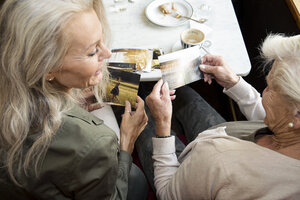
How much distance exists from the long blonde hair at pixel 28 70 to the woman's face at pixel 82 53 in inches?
1.1

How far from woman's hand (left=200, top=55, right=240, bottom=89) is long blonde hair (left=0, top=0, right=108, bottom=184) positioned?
684 millimetres

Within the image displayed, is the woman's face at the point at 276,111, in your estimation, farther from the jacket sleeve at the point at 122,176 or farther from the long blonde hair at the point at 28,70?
the long blonde hair at the point at 28,70

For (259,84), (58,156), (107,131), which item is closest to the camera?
(58,156)

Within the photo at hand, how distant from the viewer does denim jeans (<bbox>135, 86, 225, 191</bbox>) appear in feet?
4.18

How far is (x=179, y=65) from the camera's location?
50.6 inches

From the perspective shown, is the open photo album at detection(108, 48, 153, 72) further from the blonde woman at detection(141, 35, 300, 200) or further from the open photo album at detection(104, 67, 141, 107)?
the blonde woman at detection(141, 35, 300, 200)

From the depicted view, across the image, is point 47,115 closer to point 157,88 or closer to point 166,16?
point 157,88

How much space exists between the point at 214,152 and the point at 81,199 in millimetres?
476

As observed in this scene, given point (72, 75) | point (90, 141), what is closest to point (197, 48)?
point (72, 75)

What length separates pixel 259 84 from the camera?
1.96m

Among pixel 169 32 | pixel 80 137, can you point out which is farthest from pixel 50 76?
pixel 169 32

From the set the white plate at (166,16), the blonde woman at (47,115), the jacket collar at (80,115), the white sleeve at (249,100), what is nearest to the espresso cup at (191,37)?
the white plate at (166,16)

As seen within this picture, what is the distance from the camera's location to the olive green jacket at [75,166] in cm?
79

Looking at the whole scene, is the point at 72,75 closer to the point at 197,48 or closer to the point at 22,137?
the point at 22,137
